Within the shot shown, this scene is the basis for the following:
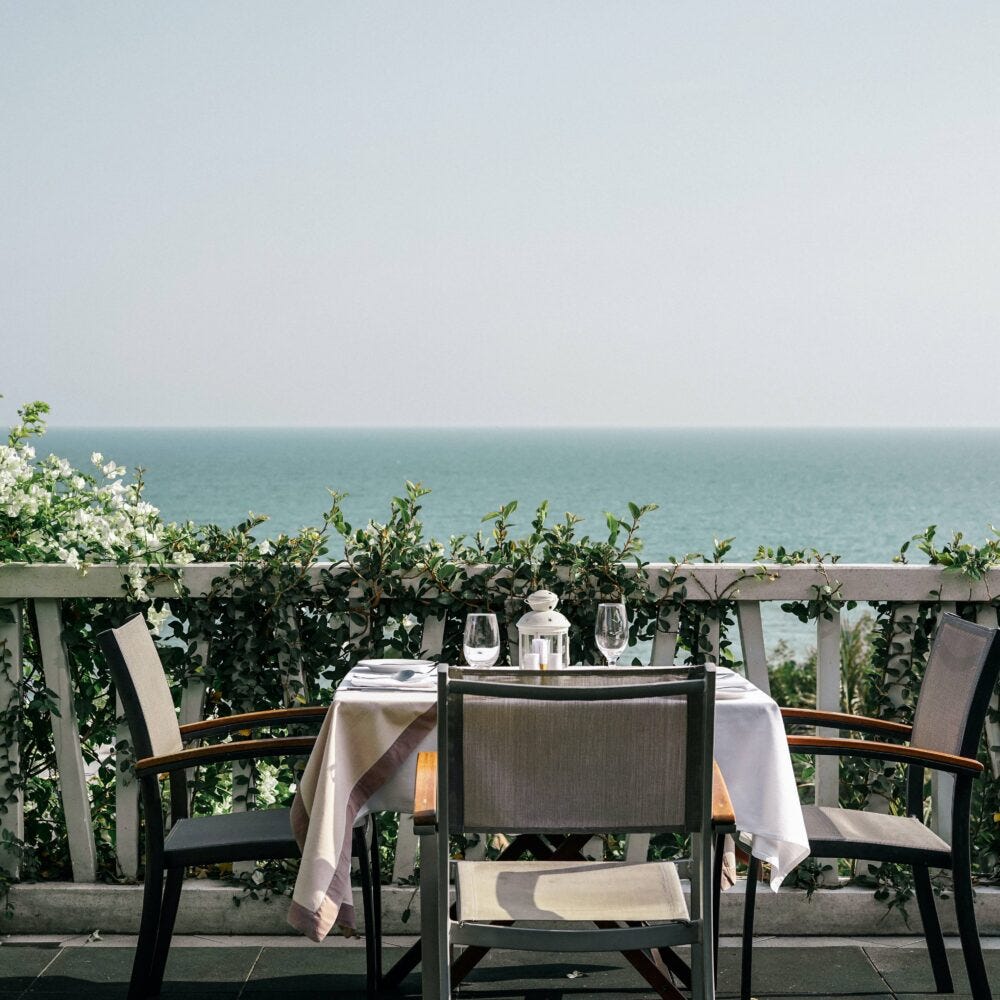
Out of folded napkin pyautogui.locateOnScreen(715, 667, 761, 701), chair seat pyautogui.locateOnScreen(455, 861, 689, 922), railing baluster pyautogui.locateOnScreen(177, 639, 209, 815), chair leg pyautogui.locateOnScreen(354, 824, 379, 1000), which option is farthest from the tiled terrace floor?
folded napkin pyautogui.locateOnScreen(715, 667, 761, 701)

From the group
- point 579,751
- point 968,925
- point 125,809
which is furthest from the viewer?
point 125,809

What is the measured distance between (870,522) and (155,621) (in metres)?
54.2

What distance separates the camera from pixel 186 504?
5722cm

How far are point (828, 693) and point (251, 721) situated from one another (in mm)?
1556

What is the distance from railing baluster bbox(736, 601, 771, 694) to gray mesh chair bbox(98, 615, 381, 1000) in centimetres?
112

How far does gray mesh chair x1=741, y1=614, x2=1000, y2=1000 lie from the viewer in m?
2.80

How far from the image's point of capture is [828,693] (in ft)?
11.3

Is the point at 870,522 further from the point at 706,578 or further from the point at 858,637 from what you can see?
the point at 706,578

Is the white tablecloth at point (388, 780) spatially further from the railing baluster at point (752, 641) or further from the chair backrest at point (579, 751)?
the railing baluster at point (752, 641)

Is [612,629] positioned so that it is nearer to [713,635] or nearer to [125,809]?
[713,635]

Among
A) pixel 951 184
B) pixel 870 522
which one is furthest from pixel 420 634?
pixel 951 184

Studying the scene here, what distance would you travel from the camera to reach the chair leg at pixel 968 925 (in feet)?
9.30

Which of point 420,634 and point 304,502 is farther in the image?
point 304,502

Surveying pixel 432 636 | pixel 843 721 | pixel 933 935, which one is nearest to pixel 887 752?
pixel 843 721
